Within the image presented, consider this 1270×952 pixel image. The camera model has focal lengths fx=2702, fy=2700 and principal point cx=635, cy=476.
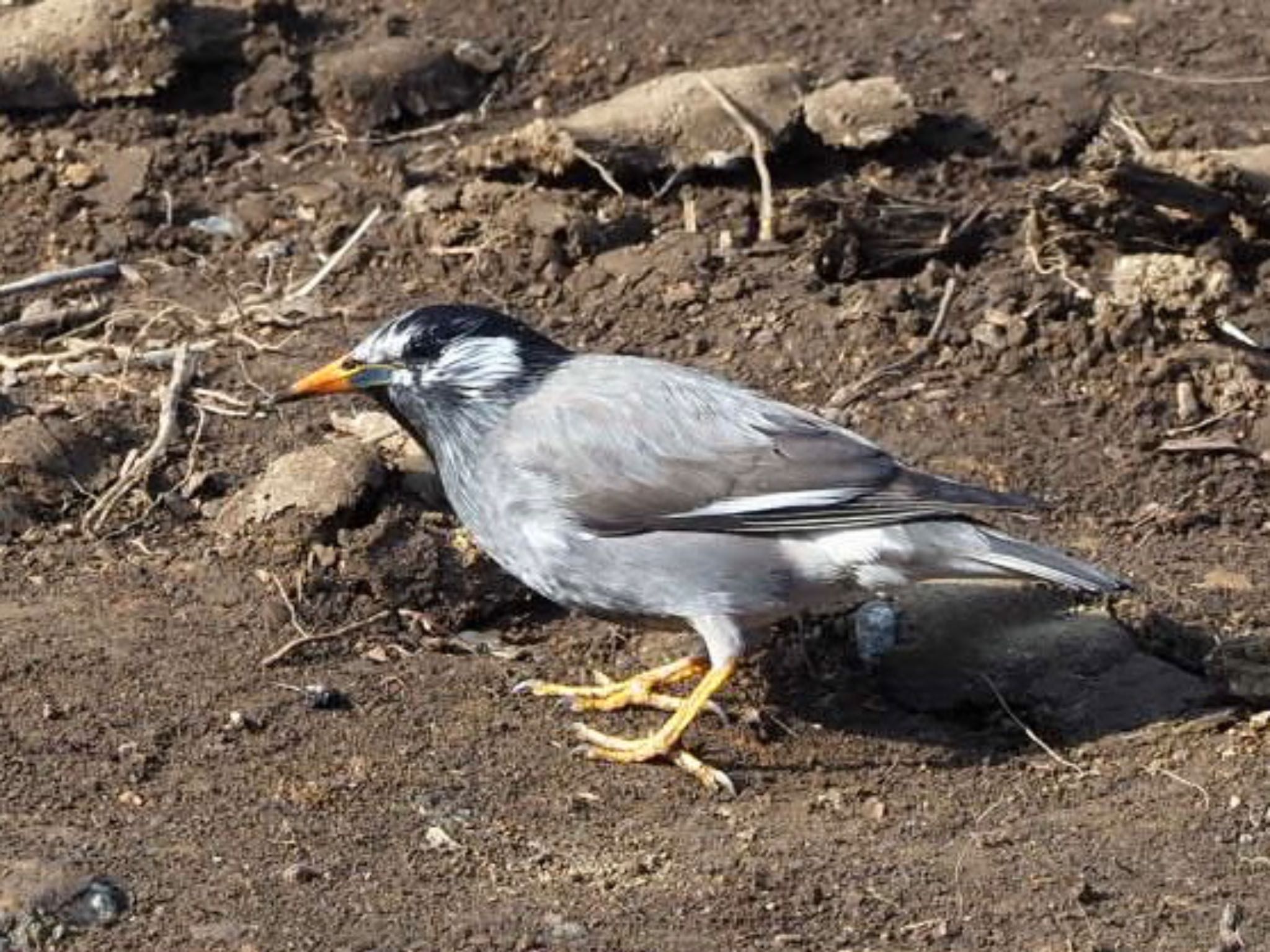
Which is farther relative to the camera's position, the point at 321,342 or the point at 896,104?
the point at 896,104

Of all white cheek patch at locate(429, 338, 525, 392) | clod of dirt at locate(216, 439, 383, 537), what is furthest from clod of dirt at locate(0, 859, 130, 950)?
white cheek patch at locate(429, 338, 525, 392)

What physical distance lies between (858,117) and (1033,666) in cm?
296

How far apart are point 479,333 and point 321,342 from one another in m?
1.51

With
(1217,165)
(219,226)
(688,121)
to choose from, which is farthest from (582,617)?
(1217,165)

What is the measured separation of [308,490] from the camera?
26.6ft

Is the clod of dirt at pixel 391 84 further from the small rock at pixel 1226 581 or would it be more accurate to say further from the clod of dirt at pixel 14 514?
the small rock at pixel 1226 581

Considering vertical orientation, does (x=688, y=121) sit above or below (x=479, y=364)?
below

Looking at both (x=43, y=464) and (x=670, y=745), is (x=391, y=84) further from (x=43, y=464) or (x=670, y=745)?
(x=670, y=745)

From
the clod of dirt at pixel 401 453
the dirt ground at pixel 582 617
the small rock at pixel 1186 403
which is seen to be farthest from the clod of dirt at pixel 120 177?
the small rock at pixel 1186 403

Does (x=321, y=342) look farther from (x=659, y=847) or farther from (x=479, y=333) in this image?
(x=659, y=847)

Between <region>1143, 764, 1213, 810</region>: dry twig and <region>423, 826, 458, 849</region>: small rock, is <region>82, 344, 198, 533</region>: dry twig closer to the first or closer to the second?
<region>423, 826, 458, 849</region>: small rock

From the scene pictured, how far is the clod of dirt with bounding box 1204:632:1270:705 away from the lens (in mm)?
7461

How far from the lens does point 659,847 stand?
692 cm

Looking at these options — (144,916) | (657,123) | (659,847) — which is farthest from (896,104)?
(144,916)
